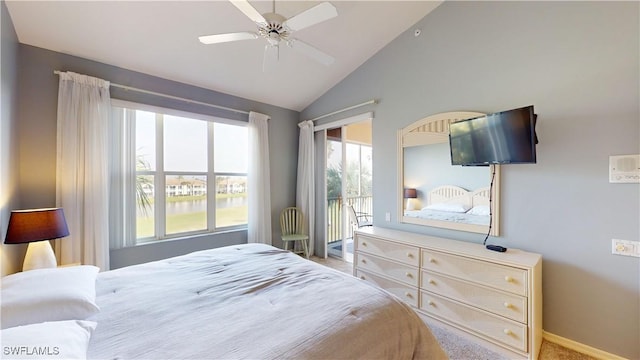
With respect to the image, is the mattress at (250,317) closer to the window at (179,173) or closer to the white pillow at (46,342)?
the white pillow at (46,342)

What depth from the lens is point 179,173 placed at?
339cm

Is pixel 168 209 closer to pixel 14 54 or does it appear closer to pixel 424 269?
pixel 14 54

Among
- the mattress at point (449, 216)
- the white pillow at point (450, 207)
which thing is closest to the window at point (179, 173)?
the mattress at point (449, 216)

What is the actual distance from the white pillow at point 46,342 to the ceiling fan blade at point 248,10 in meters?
1.79

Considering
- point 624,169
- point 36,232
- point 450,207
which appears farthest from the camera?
point 450,207

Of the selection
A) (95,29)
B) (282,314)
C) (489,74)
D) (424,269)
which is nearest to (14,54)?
(95,29)

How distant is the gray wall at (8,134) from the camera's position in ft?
5.98

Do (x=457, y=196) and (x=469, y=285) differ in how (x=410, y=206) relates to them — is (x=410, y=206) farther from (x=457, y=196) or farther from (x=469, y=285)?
(x=469, y=285)

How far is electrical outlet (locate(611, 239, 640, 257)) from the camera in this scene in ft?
5.73

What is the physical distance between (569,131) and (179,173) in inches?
163

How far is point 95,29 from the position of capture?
93.7 inches

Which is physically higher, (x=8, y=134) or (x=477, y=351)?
(x=8, y=134)

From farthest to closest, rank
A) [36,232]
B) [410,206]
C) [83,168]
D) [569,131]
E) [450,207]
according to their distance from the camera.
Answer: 1. [410,206]
2. [450,207]
3. [83,168]
4. [569,131]
5. [36,232]

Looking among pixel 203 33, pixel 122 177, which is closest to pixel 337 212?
pixel 122 177
